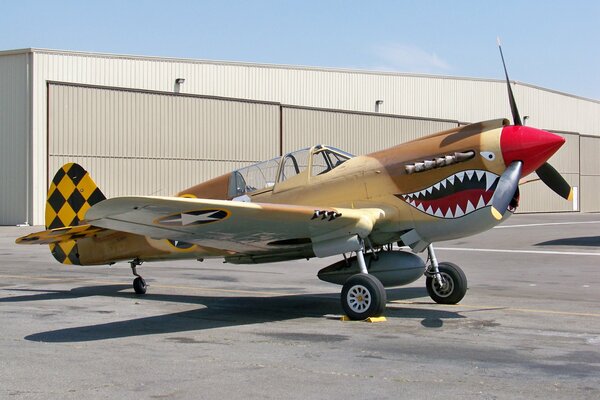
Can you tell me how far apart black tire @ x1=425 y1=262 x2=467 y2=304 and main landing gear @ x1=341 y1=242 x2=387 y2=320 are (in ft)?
5.90

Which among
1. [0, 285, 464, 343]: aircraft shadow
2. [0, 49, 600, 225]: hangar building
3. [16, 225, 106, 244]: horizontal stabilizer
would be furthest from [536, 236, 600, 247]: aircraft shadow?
[0, 49, 600, 225]: hangar building

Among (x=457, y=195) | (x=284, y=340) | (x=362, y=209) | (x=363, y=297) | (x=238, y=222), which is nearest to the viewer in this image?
(x=284, y=340)

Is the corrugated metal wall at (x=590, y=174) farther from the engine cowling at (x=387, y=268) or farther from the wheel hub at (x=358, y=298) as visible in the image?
the wheel hub at (x=358, y=298)

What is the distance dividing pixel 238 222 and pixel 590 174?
56088mm

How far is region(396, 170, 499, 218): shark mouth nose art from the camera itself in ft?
30.4

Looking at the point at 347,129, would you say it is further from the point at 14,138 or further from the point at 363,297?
the point at 363,297

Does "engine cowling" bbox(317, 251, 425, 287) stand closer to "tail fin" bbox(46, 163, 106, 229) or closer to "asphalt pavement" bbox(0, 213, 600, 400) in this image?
"asphalt pavement" bbox(0, 213, 600, 400)

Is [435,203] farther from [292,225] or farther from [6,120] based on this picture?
[6,120]

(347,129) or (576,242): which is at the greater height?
(347,129)

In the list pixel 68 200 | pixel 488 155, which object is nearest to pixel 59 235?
pixel 68 200

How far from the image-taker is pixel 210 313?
400 inches

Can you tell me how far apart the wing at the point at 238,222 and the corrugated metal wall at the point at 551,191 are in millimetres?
44193

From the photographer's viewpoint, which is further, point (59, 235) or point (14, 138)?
point (14, 138)

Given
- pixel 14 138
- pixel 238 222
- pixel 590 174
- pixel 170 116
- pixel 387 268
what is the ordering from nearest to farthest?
pixel 238 222, pixel 387 268, pixel 14 138, pixel 170 116, pixel 590 174
